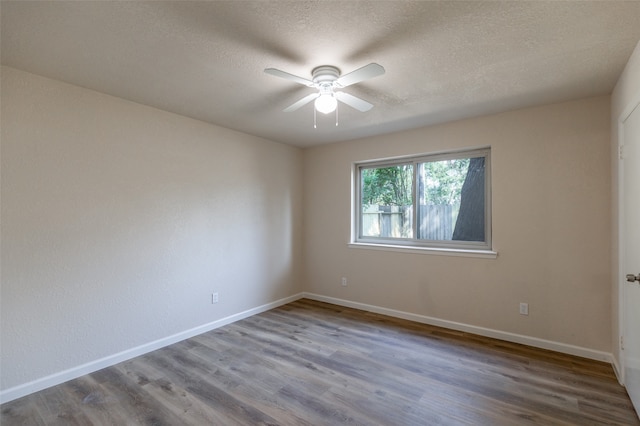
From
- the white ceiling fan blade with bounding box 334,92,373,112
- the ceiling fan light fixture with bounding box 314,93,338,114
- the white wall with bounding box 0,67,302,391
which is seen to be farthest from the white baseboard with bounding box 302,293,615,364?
the ceiling fan light fixture with bounding box 314,93,338,114

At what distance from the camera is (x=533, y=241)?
2.97m

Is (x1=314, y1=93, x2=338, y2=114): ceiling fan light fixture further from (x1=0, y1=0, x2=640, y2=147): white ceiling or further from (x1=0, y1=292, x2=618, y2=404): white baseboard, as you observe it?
(x1=0, y1=292, x2=618, y2=404): white baseboard

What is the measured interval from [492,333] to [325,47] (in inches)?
126

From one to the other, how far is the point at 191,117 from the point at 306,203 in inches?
83.3

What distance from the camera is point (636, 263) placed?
196 cm

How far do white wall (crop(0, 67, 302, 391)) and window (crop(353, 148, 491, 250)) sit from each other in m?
1.66

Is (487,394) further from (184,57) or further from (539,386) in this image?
(184,57)

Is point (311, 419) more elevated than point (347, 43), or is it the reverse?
point (347, 43)

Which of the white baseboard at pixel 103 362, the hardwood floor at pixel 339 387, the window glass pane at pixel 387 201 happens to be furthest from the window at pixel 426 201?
the white baseboard at pixel 103 362

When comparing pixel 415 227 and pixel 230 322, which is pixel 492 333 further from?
pixel 230 322

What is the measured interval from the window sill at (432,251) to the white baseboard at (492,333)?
30.4 inches

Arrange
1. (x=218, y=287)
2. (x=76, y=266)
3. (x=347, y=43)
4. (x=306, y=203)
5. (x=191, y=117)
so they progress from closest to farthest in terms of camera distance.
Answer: (x=347, y=43)
(x=76, y=266)
(x=191, y=117)
(x=218, y=287)
(x=306, y=203)

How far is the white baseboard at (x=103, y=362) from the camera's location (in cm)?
217

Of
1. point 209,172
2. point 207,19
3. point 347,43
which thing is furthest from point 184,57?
point 209,172
